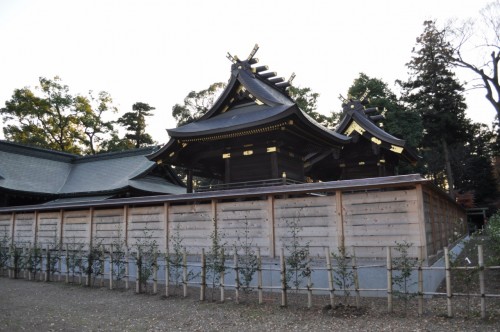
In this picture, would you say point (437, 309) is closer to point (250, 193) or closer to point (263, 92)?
point (250, 193)

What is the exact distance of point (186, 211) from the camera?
11.0 meters

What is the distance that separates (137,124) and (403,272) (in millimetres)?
45533

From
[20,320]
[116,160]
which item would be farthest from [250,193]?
[116,160]

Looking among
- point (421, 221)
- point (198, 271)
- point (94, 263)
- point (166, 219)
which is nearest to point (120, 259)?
point (94, 263)

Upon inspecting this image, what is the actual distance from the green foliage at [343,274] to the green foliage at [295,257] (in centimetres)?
60

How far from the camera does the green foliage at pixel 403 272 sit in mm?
6965

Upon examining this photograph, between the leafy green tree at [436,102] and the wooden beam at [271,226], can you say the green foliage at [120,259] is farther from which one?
the leafy green tree at [436,102]

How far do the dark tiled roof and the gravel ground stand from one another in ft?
42.9

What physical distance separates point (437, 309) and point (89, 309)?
7263mm

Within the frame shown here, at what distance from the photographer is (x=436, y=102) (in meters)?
37.4

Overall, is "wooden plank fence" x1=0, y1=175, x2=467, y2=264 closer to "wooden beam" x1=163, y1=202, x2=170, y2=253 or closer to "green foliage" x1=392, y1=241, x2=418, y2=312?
"wooden beam" x1=163, y1=202, x2=170, y2=253

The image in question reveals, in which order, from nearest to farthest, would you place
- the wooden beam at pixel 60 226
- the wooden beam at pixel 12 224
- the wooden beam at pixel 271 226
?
1. the wooden beam at pixel 271 226
2. the wooden beam at pixel 60 226
3. the wooden beam at pixel 12 224

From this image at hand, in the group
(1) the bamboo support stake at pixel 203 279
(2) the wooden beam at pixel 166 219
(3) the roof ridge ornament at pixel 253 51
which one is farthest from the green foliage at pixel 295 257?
(3) the roof ridge ornament at pixel 253 51

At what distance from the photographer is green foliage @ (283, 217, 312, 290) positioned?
8.02 metres
